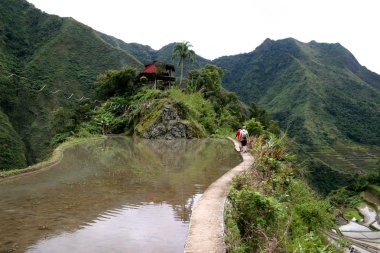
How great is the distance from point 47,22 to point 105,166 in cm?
9651

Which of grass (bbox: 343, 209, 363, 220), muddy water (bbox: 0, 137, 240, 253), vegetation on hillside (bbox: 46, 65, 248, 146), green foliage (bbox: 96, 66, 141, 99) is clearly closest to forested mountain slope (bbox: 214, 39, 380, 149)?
grass (bbox: 343, 209, 363, 220)

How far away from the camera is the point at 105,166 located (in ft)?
48.6

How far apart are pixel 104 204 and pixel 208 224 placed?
313 centimetres

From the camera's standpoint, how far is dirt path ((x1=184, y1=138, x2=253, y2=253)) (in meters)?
6.14

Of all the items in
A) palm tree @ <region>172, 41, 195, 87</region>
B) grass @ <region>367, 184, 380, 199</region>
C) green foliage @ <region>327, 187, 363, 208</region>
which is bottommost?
green foliage @ <region>327, 187, 363, 208</region>

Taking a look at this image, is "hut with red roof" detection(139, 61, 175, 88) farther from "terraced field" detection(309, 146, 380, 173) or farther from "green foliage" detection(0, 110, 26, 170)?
"terraced field" detection(309, 146, 380, 173)

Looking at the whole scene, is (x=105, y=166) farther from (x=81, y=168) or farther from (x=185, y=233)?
(x=185, y=233)

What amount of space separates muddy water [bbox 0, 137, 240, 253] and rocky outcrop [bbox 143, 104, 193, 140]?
12.8m

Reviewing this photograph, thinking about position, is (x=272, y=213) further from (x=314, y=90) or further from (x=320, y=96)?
(x=314, y=90)

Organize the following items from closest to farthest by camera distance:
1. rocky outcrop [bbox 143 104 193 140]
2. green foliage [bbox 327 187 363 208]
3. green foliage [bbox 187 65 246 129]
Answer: rocky outcrop [bbox 143 104 193 140], green foliage [bbox 187 65 246 129], green foliage [bbox 327 187 363 208]

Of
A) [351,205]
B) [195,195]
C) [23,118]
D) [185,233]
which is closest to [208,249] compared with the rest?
[185,233]

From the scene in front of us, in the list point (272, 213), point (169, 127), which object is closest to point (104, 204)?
point (272, 213)

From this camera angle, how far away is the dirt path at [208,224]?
6.14 metres

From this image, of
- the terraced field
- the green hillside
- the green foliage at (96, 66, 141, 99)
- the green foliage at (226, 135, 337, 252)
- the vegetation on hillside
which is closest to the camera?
the green foliage at (226, 135, 337, 252)
